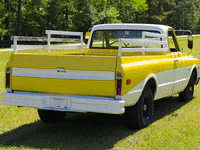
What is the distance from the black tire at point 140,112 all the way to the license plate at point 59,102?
3.66 feet

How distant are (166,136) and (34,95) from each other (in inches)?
88.1

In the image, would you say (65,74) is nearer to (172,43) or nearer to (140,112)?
(140,112)

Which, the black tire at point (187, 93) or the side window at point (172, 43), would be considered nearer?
the side window at point (172, 43)

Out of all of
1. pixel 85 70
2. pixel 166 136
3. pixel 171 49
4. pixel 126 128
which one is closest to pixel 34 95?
pixel 85 70

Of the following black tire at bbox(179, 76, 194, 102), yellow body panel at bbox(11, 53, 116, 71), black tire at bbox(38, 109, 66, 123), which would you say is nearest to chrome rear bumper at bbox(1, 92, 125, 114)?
yellow body panel at bbox(11, 53, 116, 71)

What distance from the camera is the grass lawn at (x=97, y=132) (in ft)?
17.4

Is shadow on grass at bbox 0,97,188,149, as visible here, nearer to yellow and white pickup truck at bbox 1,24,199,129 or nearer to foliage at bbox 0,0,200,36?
yellow and white pickup truck at bbox 1,24,199,129

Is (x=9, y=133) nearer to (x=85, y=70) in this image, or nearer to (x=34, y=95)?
(x=34, y=95)

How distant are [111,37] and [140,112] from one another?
2461 millimetres

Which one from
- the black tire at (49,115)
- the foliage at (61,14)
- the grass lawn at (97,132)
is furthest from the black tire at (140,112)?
the foliage at (61,14)

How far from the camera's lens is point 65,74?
214 inches

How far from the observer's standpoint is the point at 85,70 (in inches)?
209

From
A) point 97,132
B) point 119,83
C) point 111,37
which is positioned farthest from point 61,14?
point 119,83

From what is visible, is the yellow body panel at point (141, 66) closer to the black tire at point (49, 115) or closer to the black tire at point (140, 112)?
the black tire at point (140, 112)
